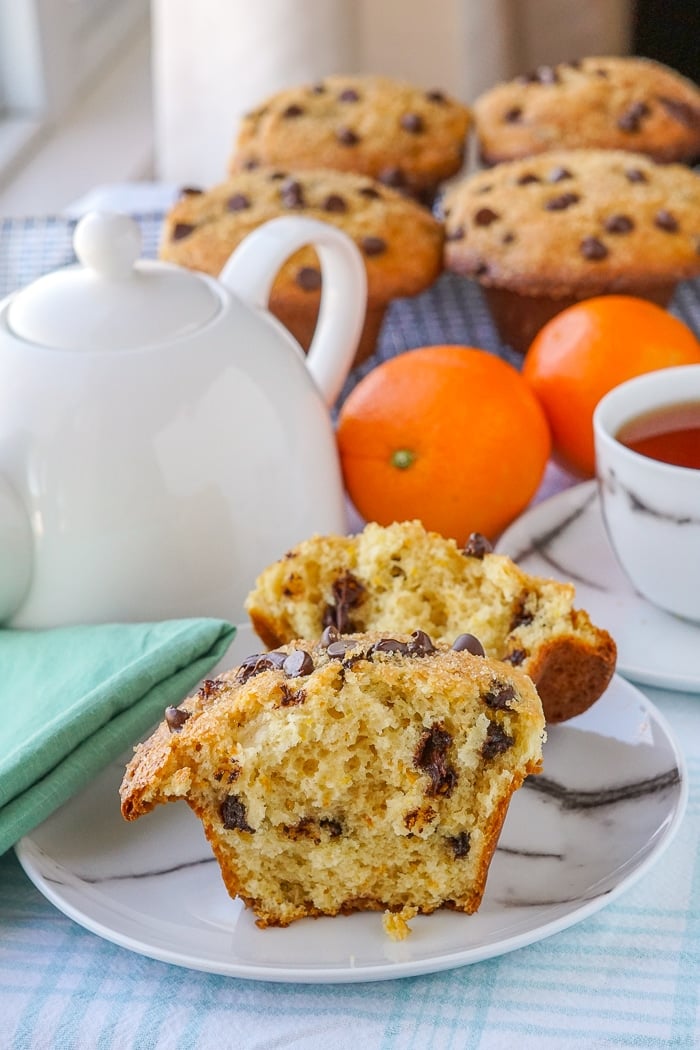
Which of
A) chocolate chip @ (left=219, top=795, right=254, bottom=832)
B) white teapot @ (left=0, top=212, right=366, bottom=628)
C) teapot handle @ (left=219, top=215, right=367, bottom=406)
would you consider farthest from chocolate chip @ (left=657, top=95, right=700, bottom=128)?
chocolate chip @ (left=219, top=795, right=254, bottom=832)

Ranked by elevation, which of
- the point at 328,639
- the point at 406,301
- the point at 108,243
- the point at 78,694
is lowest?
the point at 406,301

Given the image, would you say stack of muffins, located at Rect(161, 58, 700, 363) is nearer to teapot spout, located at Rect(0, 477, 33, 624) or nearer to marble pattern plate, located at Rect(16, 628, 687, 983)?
teapot spout, located at Rect(0, 477, 33, 624)

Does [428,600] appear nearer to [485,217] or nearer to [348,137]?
[485,217]

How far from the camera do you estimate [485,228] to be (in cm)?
149

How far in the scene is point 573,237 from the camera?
4.70 feet

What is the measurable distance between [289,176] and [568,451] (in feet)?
1.85

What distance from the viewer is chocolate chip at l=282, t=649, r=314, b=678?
726 millimetres

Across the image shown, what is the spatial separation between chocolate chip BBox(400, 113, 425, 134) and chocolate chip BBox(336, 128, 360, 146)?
7 cm

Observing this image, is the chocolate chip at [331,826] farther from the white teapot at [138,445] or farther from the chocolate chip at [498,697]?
the white teapot at [138,445]

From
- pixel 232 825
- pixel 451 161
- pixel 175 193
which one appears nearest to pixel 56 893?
pixel 232 825

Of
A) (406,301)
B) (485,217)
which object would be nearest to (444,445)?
→ (485,217)

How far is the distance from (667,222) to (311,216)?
1.35 ft

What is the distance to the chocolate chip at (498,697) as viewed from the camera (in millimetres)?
709

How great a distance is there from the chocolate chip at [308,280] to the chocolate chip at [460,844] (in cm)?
80
